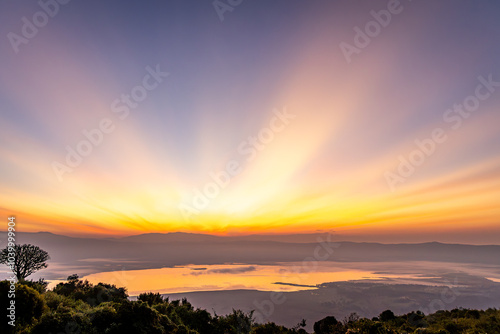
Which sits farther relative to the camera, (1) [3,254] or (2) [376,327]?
(1) [3,254]

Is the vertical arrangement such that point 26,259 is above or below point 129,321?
below

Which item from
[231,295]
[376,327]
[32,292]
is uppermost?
[32,292]

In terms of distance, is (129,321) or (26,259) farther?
(26,259)

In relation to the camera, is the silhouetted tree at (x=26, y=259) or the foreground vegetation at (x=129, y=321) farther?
the silhouetted tree at (x=26, y=259)

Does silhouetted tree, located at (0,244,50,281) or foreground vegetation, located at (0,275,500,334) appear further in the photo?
silhouetted tree, located at (0,244,50,281)

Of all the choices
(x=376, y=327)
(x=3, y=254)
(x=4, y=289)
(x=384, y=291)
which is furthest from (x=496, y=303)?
(x=3, y=254)

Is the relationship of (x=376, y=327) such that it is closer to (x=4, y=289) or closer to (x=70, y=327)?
(x=70, y=327)

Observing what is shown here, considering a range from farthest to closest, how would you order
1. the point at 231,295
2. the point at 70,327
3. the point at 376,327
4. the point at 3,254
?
the point at 231,295
the point at 3,254
the point at 376,327
the point at 70,327

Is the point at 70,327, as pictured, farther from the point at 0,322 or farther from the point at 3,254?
the point at 3,254

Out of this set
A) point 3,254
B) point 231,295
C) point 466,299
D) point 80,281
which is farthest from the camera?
point 466,299

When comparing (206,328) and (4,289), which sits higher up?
(4,289)
